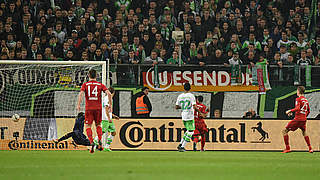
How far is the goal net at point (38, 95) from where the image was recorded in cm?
1570

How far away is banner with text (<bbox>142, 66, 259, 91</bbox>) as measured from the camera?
1628cm

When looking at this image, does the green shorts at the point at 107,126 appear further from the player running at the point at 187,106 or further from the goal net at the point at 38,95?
the player running at the point at 187,106

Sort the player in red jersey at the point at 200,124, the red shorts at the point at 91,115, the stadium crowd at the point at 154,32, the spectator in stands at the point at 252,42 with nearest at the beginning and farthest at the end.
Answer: the red shorts at the point at 91,115 < the player in red jersey at the point at 200,124 < the stadium crowd at the point at 154,32 < the spectator in stands at the point at 252,42

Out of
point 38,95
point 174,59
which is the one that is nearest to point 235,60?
point 174,59

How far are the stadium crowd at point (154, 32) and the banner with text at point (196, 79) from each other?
47cm

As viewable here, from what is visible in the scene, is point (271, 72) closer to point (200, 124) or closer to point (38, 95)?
point (200, 124)

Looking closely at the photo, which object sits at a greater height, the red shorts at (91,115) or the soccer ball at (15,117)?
the red shorts at (91,115)

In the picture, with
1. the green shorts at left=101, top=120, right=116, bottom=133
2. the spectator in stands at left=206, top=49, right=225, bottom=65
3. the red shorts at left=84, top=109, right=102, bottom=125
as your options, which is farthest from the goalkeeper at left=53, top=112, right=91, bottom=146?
the spectator in stands at left=206, top=49, right=225, bottom=65

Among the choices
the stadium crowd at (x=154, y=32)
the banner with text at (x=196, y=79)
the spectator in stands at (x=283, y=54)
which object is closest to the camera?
the banner with text at (x=196, y=79)

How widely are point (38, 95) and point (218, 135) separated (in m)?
5.50

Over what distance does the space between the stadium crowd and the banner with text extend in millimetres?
475

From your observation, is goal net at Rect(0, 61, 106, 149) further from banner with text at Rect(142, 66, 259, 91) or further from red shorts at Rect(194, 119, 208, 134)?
red shorts at Rect(194, 119, 208, 134)

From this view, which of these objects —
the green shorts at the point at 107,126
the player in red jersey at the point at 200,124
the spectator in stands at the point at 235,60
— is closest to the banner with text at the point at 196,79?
the player in red jersey at the point at 200,124

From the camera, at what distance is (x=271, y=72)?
16.3 meters
